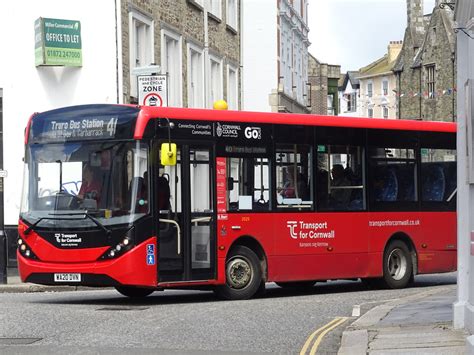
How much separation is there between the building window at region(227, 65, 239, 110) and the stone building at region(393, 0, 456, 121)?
37813mm

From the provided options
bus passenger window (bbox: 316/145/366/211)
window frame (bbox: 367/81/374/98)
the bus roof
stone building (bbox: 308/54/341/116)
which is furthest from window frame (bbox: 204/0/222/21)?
window frame (bbox: 367/81/374/98)

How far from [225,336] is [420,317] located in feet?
8.48

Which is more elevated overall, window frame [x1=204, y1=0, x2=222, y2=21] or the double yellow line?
window frame [x1=204, y1=0, x2=222, y2=21]

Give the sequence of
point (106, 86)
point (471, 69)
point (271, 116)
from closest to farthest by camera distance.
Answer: point (471, 69) → point (271, 116) → point (106, 86)

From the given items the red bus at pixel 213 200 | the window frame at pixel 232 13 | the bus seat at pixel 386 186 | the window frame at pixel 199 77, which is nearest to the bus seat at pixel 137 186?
the red bus at pixel 213 200

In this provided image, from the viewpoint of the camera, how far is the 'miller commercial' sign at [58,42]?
23.8 metres

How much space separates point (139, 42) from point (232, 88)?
32.6 ft

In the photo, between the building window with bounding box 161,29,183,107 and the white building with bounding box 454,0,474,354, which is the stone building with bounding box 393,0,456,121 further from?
the white building with bounding box 454,0,474,354

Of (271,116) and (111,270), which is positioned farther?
(271,116)

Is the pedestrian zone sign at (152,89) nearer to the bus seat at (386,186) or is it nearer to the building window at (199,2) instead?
the bus seat at (386,186)

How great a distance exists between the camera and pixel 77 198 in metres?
15.2

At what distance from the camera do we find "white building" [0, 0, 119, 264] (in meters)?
24.5

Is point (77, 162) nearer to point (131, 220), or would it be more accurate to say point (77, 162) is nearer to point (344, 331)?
point (131, 220)

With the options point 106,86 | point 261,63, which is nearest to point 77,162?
point 106,86
